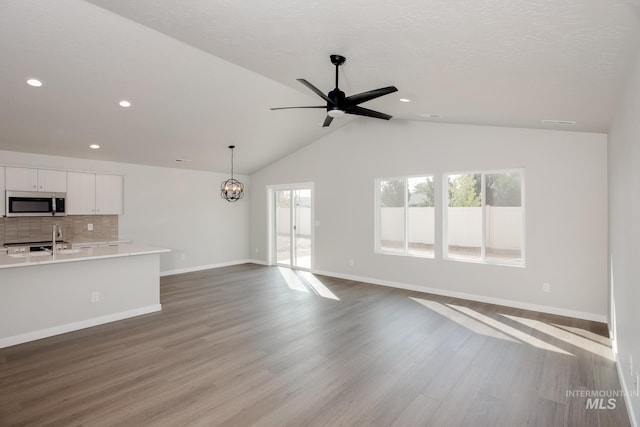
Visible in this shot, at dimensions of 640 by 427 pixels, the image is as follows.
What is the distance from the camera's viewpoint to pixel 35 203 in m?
5.53

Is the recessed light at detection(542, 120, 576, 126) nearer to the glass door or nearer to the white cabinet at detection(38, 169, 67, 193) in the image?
the glass door

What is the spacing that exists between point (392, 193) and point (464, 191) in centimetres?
139

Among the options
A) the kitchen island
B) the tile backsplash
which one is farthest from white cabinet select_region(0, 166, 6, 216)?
the kitchen island

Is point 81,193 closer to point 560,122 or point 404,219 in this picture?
point 404,219

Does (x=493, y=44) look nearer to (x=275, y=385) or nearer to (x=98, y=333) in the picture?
(x=275, y=385)

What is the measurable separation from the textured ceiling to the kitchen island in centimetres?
205

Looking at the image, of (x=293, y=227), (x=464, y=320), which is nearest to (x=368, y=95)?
(x=464, y=320)

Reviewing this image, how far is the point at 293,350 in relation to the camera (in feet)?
11.6

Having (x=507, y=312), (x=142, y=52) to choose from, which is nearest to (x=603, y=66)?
(x=507, y=312)

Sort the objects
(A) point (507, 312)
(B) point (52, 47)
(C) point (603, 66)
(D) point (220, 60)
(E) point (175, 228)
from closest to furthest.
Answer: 1. (C) point (603, 66)
2. (B) point (52, 47)
3. (D) point (220, 60)
4. (A) point (507, 312)
5. (E) point (175, 228)

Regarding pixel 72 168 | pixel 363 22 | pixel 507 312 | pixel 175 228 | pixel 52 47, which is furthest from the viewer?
pixel 175 228

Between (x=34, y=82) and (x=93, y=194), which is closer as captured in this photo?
(x=34, y=82)

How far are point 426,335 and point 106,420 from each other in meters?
3.23

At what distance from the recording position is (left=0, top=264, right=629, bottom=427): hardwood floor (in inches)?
95.6
